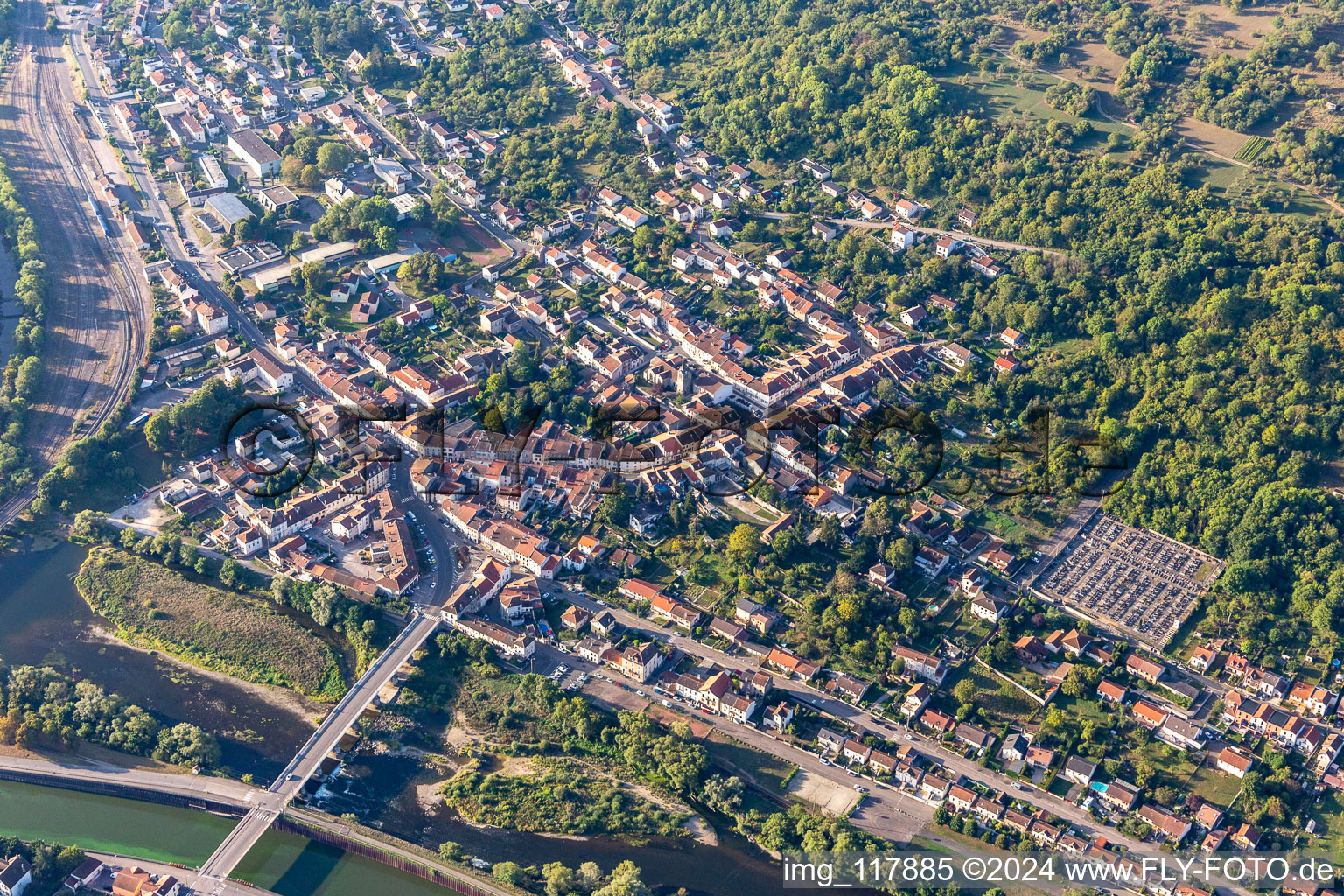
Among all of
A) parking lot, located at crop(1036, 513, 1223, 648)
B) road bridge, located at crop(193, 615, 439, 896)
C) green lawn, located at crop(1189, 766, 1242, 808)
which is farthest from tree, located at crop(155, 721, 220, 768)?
green lawn, located at crop(1189, 766, 1242, 808)

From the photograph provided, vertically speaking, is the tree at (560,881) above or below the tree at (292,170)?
below

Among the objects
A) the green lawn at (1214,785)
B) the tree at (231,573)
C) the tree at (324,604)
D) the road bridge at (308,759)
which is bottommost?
the green lawn at (1214,785)

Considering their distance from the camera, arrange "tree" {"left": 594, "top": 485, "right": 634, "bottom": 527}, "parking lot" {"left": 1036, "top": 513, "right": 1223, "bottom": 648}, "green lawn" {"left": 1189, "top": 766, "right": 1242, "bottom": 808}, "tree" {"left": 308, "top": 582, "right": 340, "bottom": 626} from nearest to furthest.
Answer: "green lawn" {"left": 1189, "top": 766, "right": 1242, "bottom": 808} < "tree" {"left": 308, "top": 582, "right": 340, "bottom": 626} < "parking lot" {"left": 1036, "top": 513, "right": 1223, "bottom": 648} < "tree" {"left": 594, "top": 485, "right": 634, "bottom": 527}

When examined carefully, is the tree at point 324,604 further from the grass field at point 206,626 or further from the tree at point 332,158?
the tree at point 332,158

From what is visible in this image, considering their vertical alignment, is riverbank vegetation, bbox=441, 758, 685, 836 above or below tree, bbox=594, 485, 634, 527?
below

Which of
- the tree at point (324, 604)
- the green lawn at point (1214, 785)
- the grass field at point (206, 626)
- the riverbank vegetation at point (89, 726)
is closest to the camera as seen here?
the green lawn at point (1214, 785)

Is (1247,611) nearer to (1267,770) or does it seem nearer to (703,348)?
(1267,770)

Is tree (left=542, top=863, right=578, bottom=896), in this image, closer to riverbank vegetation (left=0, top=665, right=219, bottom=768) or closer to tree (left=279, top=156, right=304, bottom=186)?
riverbank vegetation (left=0, top=665, right=219, bottom=768)

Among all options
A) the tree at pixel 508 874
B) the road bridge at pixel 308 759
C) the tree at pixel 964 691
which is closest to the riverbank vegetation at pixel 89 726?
the road bridge at pixel 308 759
